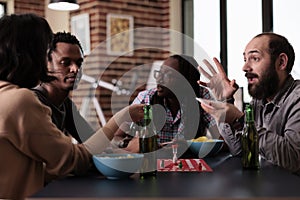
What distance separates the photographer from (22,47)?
1.42m

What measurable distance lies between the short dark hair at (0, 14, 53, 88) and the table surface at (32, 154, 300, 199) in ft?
1.29

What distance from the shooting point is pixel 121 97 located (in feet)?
16.2

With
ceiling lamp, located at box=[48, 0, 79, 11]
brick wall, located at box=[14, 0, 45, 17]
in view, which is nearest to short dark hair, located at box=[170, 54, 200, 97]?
ceiling lamp, located at box=[48, 0, 79, 11]

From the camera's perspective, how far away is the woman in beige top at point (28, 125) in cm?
129

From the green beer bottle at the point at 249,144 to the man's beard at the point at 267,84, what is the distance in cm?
65

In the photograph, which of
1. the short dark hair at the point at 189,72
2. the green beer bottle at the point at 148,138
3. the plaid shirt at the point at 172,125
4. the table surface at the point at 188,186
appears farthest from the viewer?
the short dark hair at the point at 189,72

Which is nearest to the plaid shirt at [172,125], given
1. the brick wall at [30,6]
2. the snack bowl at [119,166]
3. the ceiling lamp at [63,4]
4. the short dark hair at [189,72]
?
the short dark hair at [189,72]

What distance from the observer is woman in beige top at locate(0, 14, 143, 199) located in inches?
50.7

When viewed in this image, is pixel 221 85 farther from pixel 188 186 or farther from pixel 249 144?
pixel 188 186

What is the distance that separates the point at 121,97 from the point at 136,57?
52 cm

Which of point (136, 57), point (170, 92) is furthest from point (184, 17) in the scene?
point (170, 92)

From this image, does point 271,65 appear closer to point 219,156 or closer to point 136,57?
point 219,156

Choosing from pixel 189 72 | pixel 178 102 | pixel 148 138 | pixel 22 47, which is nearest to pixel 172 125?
pixel 178 102

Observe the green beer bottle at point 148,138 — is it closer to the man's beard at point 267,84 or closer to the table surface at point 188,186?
the table surface at point 188,186
